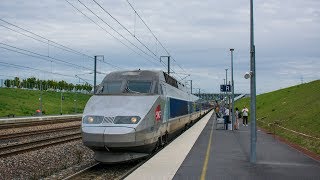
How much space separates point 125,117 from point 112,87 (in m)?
2.68

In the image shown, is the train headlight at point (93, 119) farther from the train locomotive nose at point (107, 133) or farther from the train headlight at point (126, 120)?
the train headlight at point (126, 120)

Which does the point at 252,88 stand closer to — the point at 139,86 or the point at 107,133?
the point at 139,86

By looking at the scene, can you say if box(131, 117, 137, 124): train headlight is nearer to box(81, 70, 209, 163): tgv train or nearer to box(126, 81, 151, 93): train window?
box(81, 70, 209, 163): tgv train

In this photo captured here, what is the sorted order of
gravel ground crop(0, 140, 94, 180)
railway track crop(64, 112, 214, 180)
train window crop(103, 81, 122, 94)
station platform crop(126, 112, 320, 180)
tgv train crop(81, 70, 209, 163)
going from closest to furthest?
station platform crop(126, 112, 320, 180) < railway track crop(64, 112, 214, 180) < tgv train crop(81, 70, 209, 163) < gravel ground crop(0, 140, 94, 180) < train window crop(103, 81, 122, 94)

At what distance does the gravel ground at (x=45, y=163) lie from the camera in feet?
48.0

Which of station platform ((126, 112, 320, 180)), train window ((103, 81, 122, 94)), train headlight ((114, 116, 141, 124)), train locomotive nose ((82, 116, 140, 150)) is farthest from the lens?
train window ((103, 81, 122, 94))

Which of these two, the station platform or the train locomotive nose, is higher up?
the train locomotive nose

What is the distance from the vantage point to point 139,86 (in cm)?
1659

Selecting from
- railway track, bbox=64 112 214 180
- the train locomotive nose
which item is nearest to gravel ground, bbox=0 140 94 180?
railway track, bbox=64 112 214 180

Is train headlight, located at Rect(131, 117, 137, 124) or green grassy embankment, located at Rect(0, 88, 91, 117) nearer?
train headlight, located at Rect(131, 117, 137, 124)

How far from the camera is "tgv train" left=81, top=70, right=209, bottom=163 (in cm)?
1370

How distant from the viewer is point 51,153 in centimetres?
1922

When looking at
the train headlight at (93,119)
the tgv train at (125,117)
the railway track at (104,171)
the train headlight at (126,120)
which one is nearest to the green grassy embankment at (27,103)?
the tgv train at (125,117)

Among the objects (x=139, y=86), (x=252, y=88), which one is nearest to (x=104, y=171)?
(x=139, y=86)
